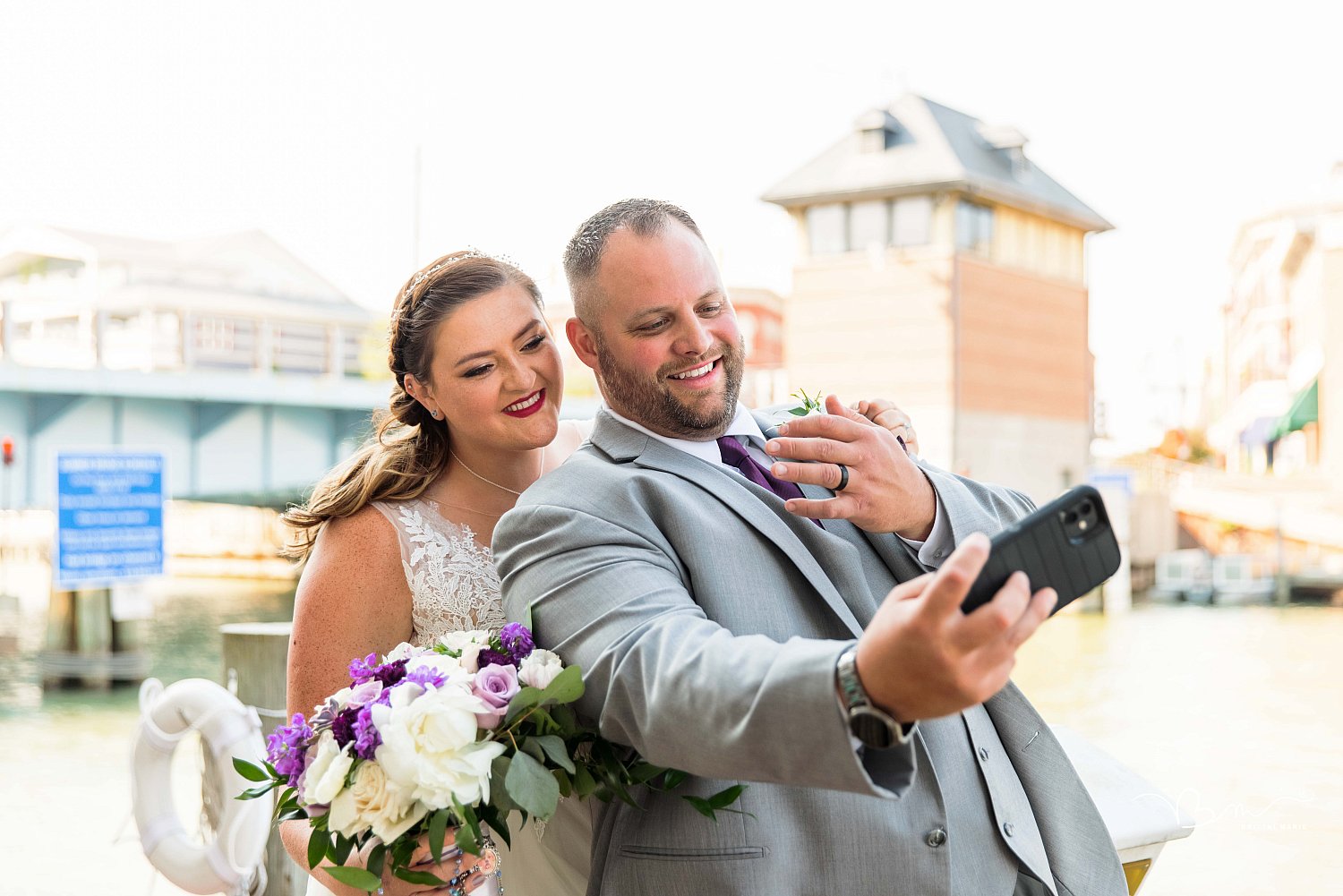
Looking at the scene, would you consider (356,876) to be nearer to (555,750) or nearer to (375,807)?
(375,807)

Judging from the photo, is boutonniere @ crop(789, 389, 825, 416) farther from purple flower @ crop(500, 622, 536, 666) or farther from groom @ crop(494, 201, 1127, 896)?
purple flower @ crop(500, 622, 536, 666)

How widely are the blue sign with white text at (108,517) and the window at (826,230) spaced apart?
27.5 m

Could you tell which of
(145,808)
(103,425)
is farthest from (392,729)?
(103,425)

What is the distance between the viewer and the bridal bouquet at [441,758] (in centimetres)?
182

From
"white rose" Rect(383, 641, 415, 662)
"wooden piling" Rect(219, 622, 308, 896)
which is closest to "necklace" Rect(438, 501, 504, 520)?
"white rose" Rect(383, 641, 415, 662)

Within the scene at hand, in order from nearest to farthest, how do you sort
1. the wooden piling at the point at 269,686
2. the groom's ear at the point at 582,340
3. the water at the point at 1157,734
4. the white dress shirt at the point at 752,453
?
the white dress shirt at the point at 752,453
the groom's ear at the point at 582,340
the wooden piling at the point at 269,686
the water at the point at 1157,734

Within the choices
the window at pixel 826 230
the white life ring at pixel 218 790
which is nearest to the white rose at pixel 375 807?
the white life ring at pixel 218 790

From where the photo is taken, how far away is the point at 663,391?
7.32ft

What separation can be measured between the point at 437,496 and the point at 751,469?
1031mm

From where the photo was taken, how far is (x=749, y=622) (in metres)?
1.97

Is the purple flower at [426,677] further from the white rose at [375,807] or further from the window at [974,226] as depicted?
the window at [974,226]

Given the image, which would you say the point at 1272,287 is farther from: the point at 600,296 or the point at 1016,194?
the point at 600,296

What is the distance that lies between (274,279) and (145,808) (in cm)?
4491

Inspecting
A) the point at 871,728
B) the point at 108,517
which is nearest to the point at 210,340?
the point at 108,517
